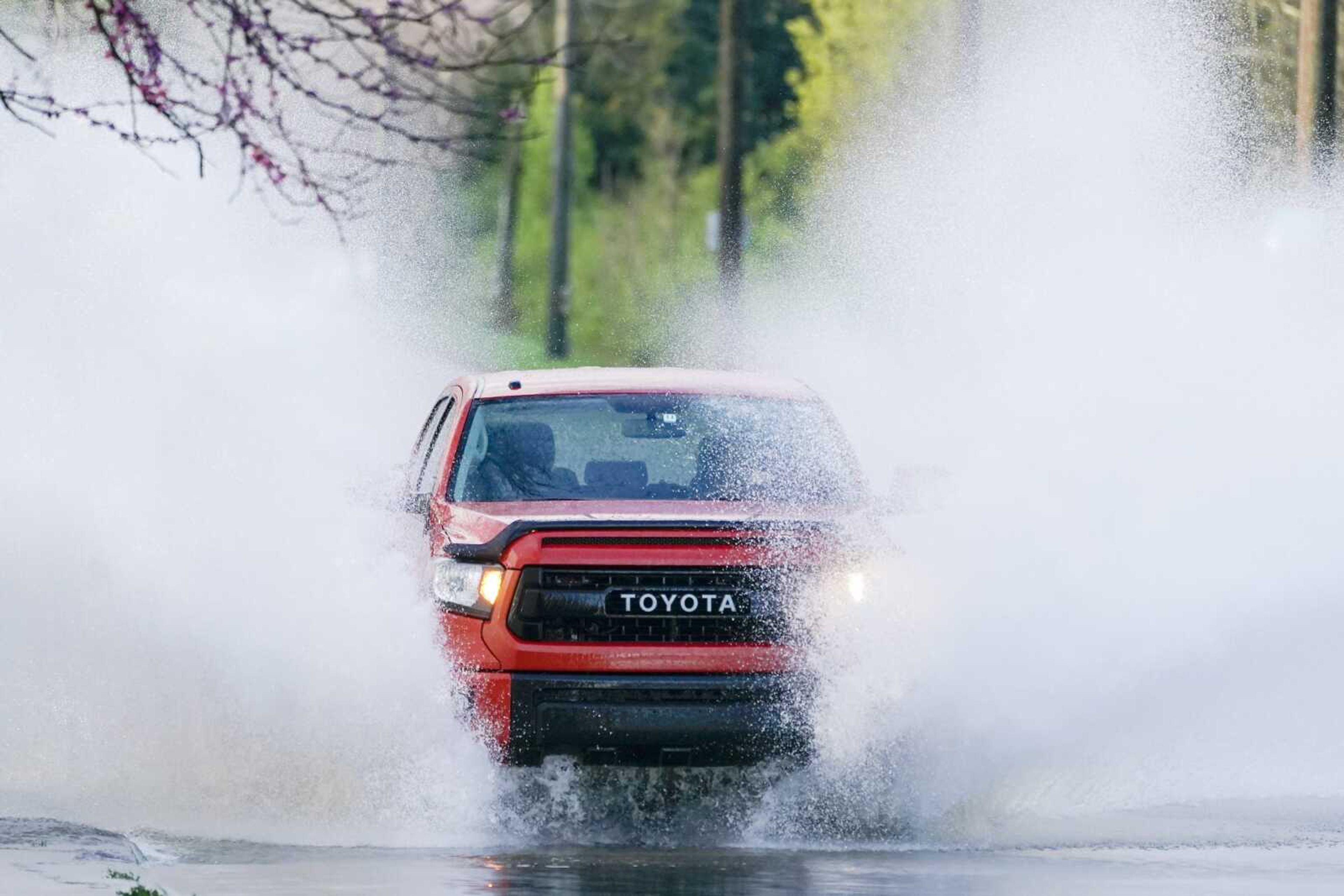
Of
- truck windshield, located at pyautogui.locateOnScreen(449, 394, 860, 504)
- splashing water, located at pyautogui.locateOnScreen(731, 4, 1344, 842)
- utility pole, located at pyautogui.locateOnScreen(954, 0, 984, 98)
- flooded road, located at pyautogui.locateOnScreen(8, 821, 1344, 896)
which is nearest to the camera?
flooded road, located at pyautogui.locateOnScreen(8, 821, 1344, 896)

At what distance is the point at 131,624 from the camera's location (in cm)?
1359

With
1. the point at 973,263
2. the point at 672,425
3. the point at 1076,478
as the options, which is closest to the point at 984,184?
the point at 973,263

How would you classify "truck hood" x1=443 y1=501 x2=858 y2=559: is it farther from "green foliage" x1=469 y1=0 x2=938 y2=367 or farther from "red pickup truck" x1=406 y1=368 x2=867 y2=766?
"green foliage" x1=469 y1=0 x2=938 y2=367

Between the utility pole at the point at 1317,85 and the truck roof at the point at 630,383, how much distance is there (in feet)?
47.0

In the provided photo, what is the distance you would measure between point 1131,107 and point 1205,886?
1659 cm

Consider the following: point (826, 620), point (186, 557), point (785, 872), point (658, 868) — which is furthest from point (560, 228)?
point (785, 872)

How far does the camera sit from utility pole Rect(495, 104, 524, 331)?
2867 inches

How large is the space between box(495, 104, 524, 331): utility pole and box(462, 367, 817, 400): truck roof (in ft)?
192

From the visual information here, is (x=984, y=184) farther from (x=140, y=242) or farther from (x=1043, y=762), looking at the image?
(x=1043, y=762)

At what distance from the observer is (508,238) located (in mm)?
74688

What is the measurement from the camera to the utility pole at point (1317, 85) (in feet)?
88.7

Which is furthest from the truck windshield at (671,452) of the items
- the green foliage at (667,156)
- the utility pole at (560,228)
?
the utility pole at (560,228)

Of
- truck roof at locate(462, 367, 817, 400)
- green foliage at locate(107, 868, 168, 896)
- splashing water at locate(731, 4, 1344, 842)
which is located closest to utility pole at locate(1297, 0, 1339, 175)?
splashing water at locate(731, 4, 1344, 842)

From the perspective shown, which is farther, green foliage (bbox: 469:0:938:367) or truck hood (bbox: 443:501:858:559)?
green foliage (bbox: 469:0:938:367)
